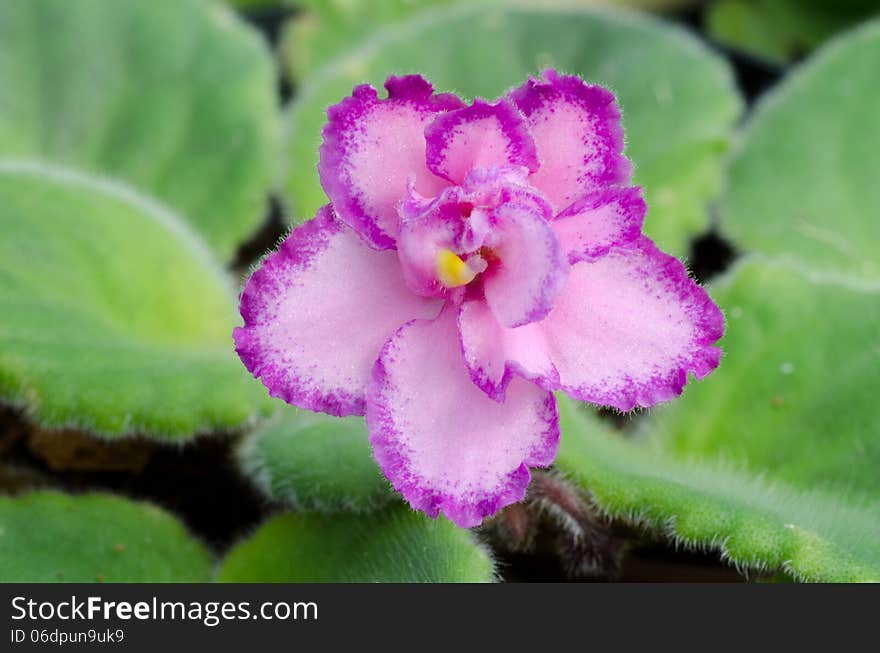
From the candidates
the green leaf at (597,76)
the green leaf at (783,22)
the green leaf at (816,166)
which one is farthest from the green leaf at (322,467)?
the green leaf at (783,22)

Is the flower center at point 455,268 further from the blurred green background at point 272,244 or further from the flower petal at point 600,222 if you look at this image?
the blurred green background at point 272,244

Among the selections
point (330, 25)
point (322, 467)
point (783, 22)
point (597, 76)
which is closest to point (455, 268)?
point (322, 467)

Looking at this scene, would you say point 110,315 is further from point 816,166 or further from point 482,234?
point 816,166

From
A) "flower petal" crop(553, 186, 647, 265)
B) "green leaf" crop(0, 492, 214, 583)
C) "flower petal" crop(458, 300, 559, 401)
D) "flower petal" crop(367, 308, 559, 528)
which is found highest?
"flower petal" crop(553, 186, 647, 265)

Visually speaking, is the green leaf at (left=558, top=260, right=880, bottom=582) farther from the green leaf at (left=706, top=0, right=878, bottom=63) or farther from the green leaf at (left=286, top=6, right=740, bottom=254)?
the green leaf at (left=706, top=0, right=878, bottom=63)

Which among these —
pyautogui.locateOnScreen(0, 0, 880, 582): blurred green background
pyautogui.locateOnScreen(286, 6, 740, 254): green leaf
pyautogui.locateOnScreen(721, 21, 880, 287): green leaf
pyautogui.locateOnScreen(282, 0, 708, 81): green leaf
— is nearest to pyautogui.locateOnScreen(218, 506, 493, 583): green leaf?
pyautogui.locateOnScreen(0, 0, 880, 582): blurred green background
